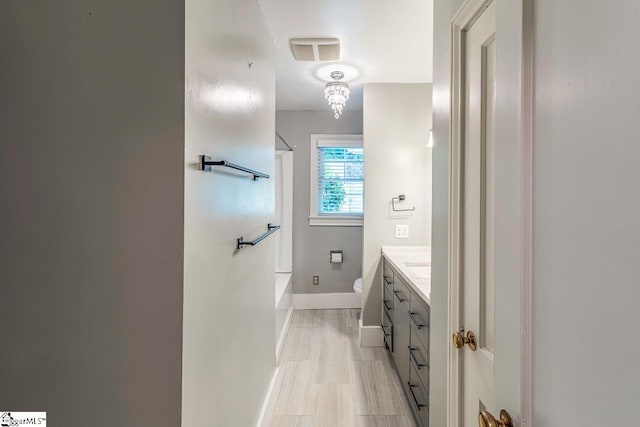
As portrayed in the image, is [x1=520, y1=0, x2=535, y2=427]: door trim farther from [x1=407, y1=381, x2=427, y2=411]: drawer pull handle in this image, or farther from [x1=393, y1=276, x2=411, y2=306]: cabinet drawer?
[x1=393, y1=276, x2=411, y2=306]: cabinet drawer

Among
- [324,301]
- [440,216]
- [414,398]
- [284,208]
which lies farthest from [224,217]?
[324,301]

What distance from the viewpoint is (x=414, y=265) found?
7.78 ft

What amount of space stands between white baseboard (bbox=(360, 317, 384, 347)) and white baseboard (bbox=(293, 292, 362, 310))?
3.14 ft

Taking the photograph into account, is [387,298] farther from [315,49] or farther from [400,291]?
[315,49]

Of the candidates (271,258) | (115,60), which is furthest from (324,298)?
(115,60)

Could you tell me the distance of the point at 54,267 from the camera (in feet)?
3.13

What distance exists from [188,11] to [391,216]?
2489mm

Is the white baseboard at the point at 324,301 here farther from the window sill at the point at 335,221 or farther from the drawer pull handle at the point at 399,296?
the drawer pull handle at the point at 399,296

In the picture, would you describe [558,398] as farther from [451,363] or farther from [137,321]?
[137,321]

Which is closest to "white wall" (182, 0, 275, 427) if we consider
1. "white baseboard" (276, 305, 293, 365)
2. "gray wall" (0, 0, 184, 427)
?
"gray wall" (0, 0, 184, 427)

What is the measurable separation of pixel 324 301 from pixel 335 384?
1.67m

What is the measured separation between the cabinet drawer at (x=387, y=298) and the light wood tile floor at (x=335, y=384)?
0.45 metres

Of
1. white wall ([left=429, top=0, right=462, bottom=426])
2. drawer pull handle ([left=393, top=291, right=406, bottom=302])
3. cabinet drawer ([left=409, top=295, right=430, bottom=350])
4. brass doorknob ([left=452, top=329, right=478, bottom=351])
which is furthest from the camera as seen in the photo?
drawer pull handle ([left=393, top=291, right=406, bottom=302])

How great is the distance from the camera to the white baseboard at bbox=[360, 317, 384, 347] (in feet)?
10.0
